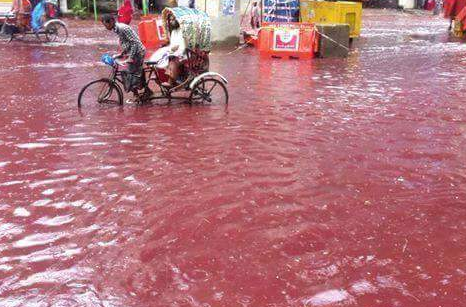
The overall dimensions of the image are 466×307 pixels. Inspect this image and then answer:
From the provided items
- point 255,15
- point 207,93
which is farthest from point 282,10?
point 207,93

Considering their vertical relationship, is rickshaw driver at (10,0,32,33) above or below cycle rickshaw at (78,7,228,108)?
above

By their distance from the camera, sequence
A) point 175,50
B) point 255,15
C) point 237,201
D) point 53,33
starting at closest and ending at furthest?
point 237,201 < point 175,50 < point 53,33 < point 255,15

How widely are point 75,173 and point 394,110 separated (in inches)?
232

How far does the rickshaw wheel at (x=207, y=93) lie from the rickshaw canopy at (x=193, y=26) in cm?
72

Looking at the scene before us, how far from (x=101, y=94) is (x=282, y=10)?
11868mm

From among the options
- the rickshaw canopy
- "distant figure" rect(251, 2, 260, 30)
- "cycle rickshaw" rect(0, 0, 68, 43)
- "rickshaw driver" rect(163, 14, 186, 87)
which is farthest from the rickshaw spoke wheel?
"distant figure" rect(251, 2, 260, 30)

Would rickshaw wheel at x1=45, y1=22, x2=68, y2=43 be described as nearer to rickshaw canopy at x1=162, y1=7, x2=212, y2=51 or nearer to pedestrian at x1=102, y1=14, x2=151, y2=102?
rickshaw canopy at x1=162, y1=7, x2=212, y2=51

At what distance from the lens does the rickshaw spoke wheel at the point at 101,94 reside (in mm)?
9414

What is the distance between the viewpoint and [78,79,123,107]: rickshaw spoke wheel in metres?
9.41

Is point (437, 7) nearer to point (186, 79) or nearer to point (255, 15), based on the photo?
point (255, 15)

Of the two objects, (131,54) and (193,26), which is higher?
(193,26)

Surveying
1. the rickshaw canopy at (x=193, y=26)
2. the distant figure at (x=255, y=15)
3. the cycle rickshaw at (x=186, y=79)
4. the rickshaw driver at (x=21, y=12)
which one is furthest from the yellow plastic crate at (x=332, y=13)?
the cycle rickshaw at (x=186, y=79)

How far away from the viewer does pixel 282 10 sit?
19781 millimetres

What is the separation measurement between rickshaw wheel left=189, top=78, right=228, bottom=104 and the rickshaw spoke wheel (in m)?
1.37
